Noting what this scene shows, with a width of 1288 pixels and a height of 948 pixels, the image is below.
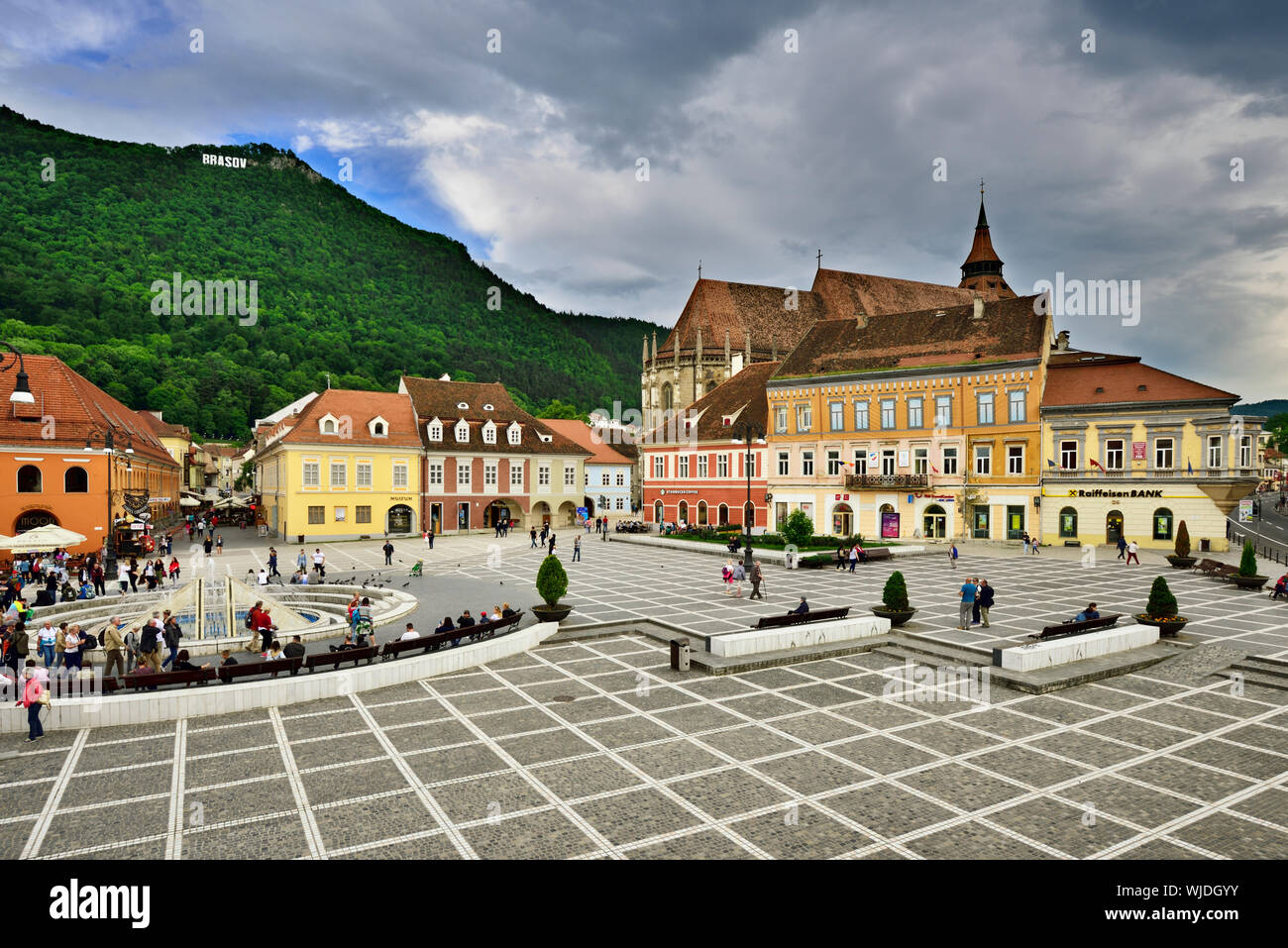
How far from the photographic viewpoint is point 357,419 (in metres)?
53.3

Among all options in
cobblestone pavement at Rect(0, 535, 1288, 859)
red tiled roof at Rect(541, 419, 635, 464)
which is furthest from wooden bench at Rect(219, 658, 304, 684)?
red tiled roof at Rect(541, 419, 635, 464)

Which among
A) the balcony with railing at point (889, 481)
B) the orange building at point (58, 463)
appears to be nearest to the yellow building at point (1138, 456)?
the balcony with railing at point (889, 481)

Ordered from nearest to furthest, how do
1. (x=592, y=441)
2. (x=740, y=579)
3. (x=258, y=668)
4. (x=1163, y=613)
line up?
(x=258, y=668)
(x=1163, y=613)
(x=740, y=579)
(x=592, y=441)

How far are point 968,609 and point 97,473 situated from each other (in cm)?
4238

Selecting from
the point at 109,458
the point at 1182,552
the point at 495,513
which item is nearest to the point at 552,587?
the point at 109,458

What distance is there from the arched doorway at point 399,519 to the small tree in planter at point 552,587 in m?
34.5

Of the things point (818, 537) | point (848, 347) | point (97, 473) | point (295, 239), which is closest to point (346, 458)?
point (97, 473)

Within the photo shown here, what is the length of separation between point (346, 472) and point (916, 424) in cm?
3924

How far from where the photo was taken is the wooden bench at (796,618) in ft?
67.2

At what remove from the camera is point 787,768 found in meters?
12.0

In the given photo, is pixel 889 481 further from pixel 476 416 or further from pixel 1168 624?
pixel 476 416

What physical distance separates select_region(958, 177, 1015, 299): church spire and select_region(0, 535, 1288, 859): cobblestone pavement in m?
70.3

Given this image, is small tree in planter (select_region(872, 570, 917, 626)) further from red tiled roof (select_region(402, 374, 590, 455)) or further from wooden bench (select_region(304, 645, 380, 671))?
red tiled roof (select_region(402, 374, 590, 455))

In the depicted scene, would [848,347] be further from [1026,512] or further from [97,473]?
[97,473]
